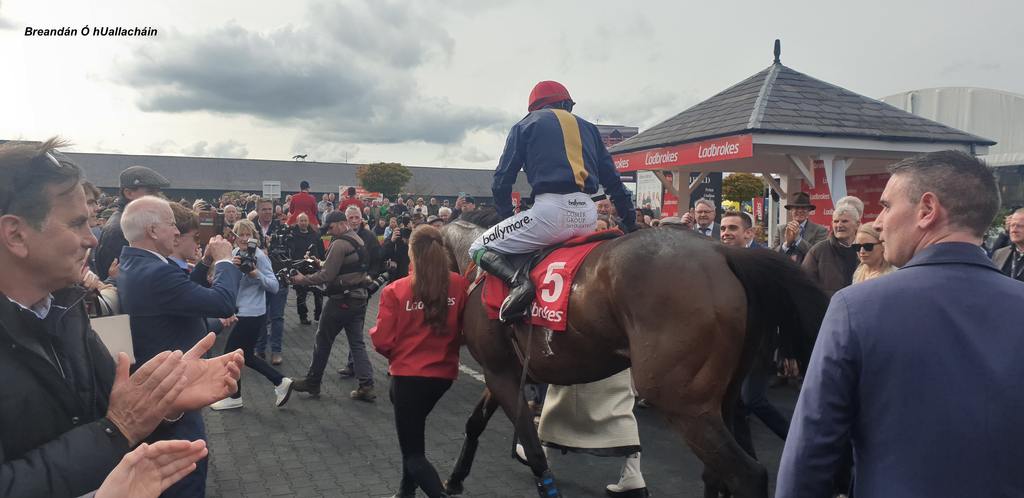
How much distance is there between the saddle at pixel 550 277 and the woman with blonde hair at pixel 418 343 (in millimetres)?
321

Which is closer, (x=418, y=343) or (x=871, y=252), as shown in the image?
(x=418, y=343)

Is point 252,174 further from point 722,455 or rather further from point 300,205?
point 722,455

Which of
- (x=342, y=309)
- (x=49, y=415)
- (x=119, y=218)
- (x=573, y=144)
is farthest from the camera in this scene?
(x=342, y=309)

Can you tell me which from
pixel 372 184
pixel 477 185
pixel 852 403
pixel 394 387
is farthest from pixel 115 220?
pixel 477 185

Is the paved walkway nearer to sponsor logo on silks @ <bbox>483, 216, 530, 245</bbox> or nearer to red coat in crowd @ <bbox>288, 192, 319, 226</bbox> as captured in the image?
sponsor logo on silks @ <bbox>483, 216, 530, 245</bbox>

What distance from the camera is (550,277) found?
4.00 m

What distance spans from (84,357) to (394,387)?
2.38 meters

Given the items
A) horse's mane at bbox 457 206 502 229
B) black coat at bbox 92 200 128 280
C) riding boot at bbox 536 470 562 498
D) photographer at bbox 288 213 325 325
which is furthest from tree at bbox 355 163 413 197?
riding boot at bbox 536 470 562 498

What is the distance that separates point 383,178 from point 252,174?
18.1 metres

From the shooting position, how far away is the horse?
11.0 feet

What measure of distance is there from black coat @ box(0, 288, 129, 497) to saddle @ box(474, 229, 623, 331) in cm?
256

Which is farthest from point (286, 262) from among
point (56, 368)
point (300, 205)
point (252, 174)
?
point (252, 174)

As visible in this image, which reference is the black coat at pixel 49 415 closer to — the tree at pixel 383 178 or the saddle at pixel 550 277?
the saddle at pixel 550 277

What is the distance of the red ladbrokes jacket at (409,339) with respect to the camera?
3947 mm
